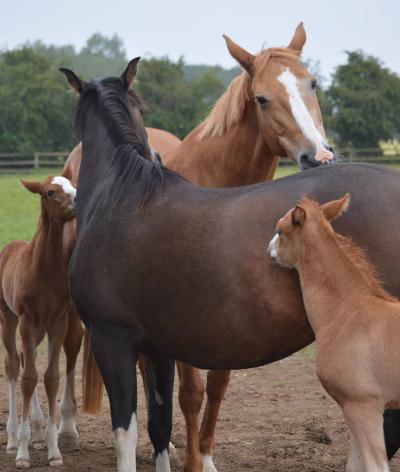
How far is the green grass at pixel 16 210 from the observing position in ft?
63.8

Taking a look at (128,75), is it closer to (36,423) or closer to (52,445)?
(52,445)

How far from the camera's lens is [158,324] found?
4.66m

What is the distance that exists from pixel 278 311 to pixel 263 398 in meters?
3.59

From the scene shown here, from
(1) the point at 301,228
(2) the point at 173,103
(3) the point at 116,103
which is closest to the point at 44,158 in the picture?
(2) the point at 173,103

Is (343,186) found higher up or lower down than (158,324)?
higher up

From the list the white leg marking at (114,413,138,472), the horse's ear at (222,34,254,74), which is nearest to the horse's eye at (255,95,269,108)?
the horse's ear at (222,34,254,74)

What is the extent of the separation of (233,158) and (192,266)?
136 centimetres

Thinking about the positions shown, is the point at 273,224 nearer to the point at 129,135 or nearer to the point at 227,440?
the point at 129,135

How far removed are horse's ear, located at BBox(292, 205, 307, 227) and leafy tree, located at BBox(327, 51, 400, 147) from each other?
37.3m

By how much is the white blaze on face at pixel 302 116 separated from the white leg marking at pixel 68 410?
108 inches

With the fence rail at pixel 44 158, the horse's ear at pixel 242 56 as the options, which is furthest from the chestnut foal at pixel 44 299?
the fence rail at pixel 44 158

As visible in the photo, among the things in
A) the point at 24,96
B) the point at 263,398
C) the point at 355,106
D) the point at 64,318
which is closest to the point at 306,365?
the point at 263,398

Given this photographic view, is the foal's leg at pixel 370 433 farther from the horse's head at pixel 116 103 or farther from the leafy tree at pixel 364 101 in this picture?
the leafy tree at pixel 364 101

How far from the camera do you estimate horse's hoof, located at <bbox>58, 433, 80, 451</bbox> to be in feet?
21.9
